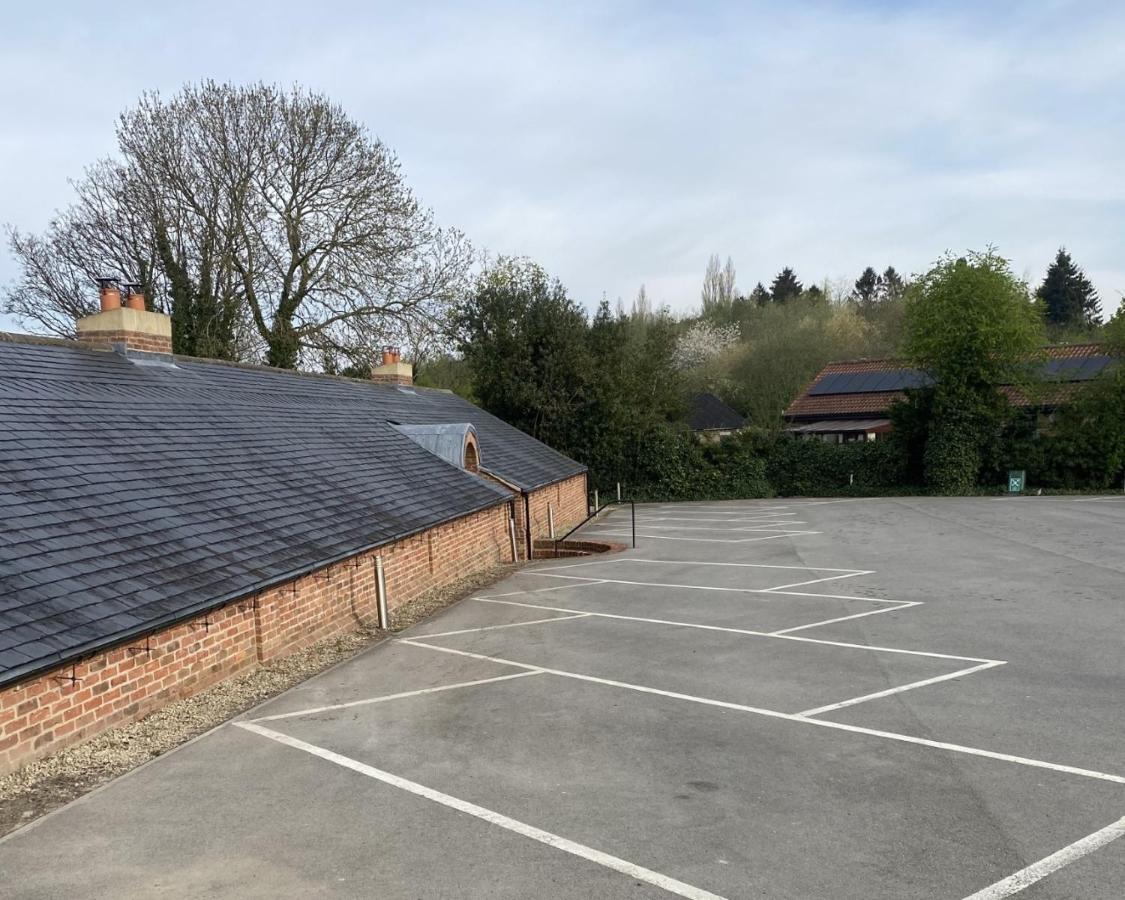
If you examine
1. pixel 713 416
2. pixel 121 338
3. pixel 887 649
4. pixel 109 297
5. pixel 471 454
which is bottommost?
pixel 887 649

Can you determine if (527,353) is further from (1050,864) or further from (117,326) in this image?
(1050,864)

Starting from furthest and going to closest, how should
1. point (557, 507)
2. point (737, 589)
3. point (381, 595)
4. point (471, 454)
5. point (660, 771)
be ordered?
point (557, 507), point (471, 454), point (737, 589), point (381, 595), point (660, 771)

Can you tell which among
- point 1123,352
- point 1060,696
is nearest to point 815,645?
point 1060,696

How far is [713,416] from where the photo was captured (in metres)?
49.5

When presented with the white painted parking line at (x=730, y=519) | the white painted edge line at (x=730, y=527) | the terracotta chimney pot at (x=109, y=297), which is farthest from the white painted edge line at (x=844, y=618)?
the white painted parking line at (x=730, y=519)

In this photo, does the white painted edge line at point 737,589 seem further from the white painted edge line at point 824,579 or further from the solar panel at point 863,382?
the solar panel at point 863,382

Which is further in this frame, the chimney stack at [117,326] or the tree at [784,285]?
the tree at [784,285]

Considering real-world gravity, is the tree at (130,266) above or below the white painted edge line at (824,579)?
above

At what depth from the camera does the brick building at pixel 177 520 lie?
6.45m

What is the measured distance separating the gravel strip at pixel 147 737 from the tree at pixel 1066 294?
70.9 m

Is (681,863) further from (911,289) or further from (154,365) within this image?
(911,289)

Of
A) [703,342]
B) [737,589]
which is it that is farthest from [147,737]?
[703,342]

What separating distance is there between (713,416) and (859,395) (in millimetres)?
9602

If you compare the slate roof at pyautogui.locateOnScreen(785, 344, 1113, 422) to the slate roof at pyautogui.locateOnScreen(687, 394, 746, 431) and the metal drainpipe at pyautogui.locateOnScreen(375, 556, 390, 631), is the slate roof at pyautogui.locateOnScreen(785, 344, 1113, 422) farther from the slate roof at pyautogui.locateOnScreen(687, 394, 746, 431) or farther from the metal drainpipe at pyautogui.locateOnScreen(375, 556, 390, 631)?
the metal drainpipe at pyautogui.locateOnScreen(375, 556, 390, 631)
